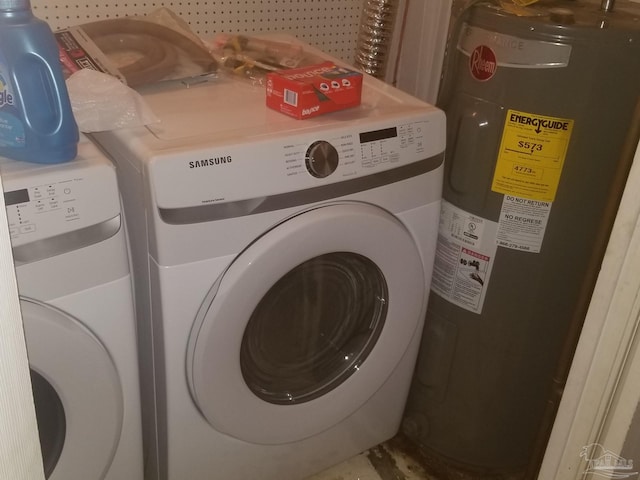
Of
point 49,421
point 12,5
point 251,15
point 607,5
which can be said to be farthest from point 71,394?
point 607,5

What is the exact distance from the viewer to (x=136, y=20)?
123 cm

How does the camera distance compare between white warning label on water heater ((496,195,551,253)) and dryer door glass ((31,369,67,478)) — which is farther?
white warning label on water heater ((496,195,551,253))

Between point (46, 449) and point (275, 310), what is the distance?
43cm

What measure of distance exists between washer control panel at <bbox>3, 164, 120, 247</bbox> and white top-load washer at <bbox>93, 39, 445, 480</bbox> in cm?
7

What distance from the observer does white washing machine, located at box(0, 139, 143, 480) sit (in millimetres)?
821

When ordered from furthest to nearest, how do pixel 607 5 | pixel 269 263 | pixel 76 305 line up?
pixel 607 5, pixel 269 263, pixel 76 305

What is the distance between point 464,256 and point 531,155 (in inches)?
10.1

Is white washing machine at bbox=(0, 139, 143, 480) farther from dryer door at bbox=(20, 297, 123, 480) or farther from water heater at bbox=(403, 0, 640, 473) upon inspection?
water heater at bbox=(403, 0, 640, 473)

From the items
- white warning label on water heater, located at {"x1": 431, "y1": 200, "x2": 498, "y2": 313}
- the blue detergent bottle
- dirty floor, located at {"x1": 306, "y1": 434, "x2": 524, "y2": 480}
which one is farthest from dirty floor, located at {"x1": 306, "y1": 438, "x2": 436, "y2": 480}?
the blue detergent bottle

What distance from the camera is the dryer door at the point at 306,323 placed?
3.32ft

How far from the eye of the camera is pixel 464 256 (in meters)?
1.30

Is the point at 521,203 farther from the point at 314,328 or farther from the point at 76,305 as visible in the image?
the point at 76,305

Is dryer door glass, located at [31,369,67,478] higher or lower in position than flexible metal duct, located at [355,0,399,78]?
lower

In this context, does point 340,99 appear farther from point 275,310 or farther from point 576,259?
point 576,259
